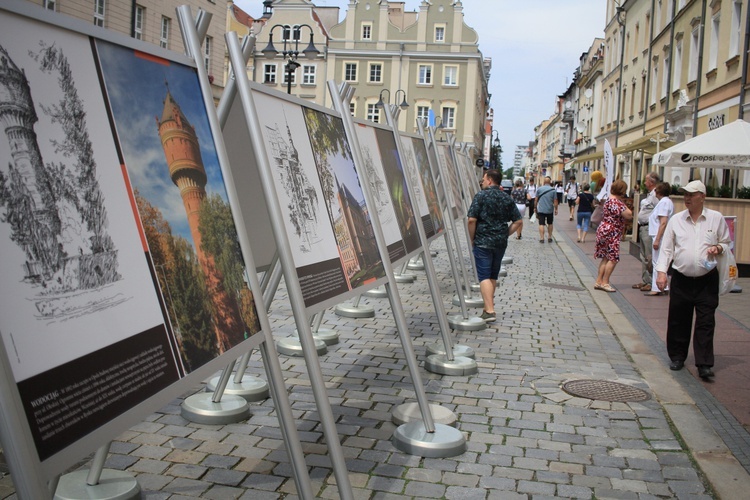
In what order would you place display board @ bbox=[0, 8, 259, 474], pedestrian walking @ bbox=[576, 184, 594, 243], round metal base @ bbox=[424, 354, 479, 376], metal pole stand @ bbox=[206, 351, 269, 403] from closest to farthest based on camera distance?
display board @ bbox=[0, 8, 259, 474] < metal pole stand @ bbox=[206, 351, 269, 403] < round metal base @ bbox=[424, 354, 479, 376] < pedestrian walking @ bbox=[576, 184, 594, 243]

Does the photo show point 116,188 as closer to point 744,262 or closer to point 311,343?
point 311,343

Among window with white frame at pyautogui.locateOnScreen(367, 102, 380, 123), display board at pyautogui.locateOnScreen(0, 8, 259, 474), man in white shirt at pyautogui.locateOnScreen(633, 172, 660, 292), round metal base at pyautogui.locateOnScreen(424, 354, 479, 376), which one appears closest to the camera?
display board at pyautogui.locateOnScreen(0, 8, 259, 474)

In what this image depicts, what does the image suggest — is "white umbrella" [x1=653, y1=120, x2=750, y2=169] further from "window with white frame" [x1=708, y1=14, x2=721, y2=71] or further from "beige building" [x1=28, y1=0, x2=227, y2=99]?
"beige building" [x1=28, y1=0, x2=227, y2=99]

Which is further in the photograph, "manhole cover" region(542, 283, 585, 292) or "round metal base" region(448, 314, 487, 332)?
"manhole cover" region(542, 283, 585, 292)

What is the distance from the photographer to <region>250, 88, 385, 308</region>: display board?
3.64m

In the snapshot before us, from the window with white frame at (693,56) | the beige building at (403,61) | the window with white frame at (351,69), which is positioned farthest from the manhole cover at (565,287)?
the window with white frame at (351,69)

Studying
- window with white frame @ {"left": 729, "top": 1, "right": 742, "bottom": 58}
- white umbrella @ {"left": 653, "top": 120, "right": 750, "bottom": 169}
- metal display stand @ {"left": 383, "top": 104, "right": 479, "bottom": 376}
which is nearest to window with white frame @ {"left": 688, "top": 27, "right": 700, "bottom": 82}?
window with white frame @ {"left": 729, "top": 1, "right": 742, "bottom": 58}

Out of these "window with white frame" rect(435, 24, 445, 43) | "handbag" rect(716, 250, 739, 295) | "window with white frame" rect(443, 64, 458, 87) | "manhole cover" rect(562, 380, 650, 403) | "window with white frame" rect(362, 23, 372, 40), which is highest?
"window with white frame" rect(362, 23, 372, 40)

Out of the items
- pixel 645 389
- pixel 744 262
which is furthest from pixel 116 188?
A: pixel 744 262

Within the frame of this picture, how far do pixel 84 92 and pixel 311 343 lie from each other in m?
1.51

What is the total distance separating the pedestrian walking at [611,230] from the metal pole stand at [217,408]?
8092 millimetres

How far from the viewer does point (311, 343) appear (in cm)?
328

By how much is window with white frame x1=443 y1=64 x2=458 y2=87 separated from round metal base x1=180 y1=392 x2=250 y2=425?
66837mm

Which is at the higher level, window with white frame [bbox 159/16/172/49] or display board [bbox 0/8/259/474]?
window with white frame [bbox 159/16/172/49]
